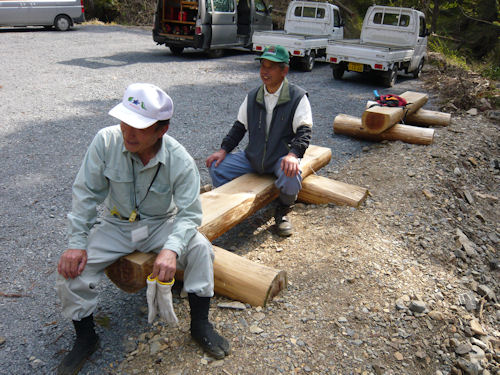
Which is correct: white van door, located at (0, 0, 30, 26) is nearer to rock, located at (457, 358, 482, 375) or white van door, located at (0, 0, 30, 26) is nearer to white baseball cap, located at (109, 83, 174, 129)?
white baseball cap, located at (109, 83, 174, 129)

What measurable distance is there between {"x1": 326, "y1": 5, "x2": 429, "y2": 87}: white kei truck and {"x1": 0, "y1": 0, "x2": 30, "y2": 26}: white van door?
11027 mm

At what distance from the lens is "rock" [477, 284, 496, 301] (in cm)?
349

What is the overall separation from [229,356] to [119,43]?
1377cm

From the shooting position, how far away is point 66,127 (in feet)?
21.0

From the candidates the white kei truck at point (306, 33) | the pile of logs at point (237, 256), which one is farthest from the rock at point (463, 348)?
the white kei truck at point (306, 33)

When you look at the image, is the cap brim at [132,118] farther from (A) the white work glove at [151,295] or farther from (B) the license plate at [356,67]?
(B) the license plate at [356,67]

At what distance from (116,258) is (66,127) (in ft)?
14.9

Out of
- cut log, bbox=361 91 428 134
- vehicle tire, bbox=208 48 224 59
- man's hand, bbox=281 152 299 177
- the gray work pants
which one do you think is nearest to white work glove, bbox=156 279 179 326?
the gray work pants

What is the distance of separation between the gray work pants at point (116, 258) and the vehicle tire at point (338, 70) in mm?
9253

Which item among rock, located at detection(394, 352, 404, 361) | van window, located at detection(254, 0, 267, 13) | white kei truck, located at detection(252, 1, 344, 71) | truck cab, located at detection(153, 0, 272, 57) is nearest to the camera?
rock, located at detection(394, 352, 404, 361)

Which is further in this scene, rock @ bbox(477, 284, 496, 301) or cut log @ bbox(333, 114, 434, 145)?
cut log @ bbox(333, 114, 434, 145)

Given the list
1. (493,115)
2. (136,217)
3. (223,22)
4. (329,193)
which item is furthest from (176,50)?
(136,217)

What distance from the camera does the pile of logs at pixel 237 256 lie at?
100 inches

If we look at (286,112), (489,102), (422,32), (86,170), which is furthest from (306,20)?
(86,170)
